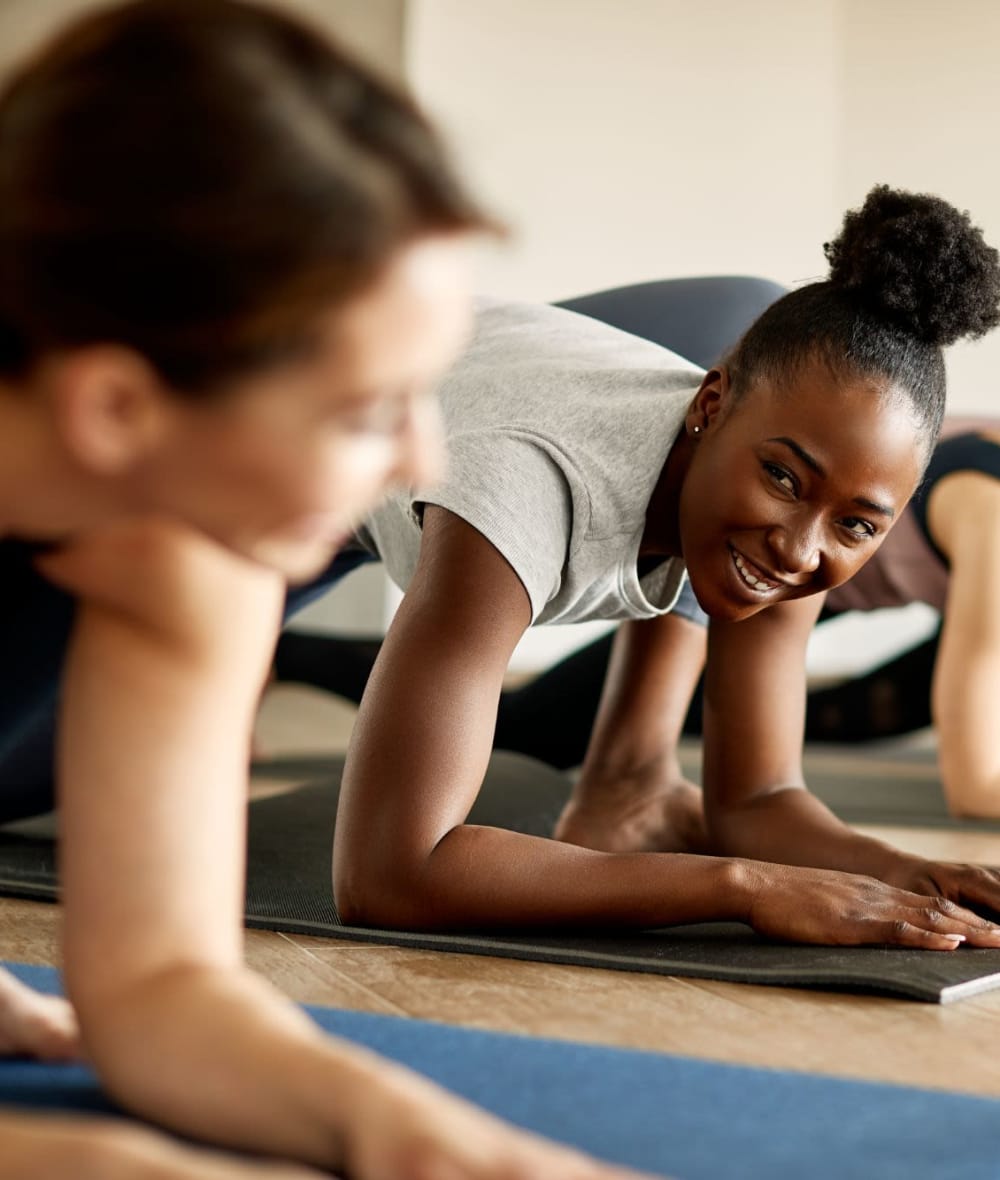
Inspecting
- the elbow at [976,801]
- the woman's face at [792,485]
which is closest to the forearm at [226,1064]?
the woman's face at [792,485]

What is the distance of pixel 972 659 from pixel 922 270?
103cm

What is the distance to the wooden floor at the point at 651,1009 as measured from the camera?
1.16 meters

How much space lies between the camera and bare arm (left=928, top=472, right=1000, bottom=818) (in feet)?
7.93

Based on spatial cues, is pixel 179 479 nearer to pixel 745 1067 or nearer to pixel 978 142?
pixel 745 1067

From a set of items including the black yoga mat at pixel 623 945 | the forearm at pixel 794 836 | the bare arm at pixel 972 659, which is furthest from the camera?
the bare arm at pixel 972 659

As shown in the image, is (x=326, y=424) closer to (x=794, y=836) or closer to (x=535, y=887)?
(x=535, y=887)

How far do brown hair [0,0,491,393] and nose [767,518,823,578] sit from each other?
0.82m

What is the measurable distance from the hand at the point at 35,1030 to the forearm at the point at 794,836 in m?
0.87

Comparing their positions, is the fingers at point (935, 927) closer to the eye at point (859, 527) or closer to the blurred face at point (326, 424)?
the eye at point (859, 527)

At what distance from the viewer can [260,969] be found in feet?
4.51

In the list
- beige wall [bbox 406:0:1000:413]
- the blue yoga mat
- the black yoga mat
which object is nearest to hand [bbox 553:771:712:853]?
the black yoga mat

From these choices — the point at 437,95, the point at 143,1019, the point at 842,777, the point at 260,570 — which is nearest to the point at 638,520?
the point at 260,570

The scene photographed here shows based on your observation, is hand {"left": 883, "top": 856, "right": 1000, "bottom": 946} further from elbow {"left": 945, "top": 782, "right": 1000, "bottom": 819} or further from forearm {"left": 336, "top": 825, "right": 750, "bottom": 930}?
elbow {"left": 945, "top": 782, "right": 1000, "bottom": 819}

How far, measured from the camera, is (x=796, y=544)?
1495 millimetres
